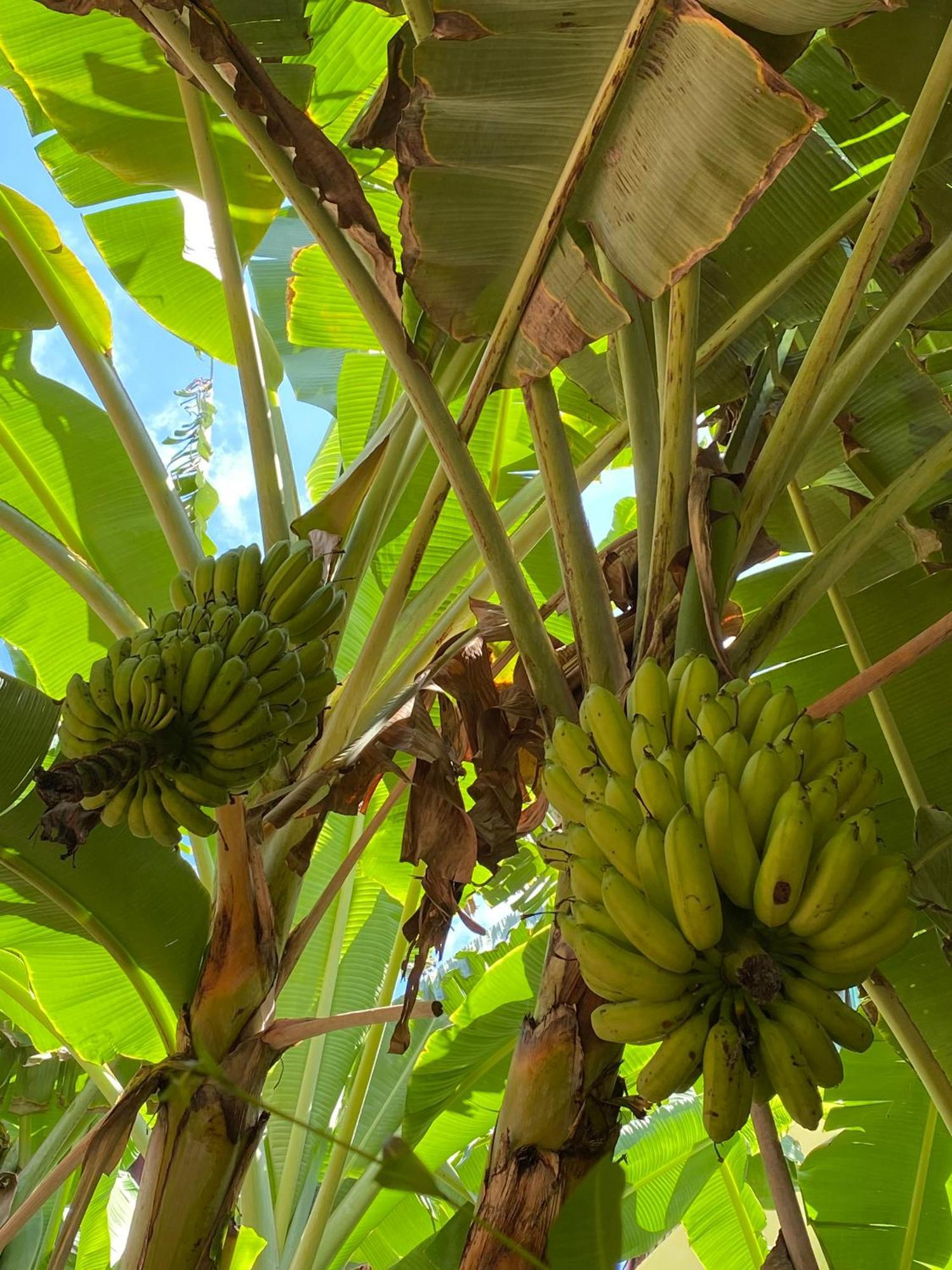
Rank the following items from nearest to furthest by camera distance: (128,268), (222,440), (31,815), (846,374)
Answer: (846,374)
(31,815)
(128,268)
(222,440)

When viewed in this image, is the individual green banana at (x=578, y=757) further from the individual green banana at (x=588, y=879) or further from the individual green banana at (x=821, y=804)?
the individual green banana at (x=821, y=804)

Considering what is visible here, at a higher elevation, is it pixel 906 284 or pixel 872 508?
pixel 906 284

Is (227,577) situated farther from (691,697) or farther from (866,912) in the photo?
(866,912)

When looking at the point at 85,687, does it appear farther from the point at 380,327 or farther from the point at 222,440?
the point at 222,440

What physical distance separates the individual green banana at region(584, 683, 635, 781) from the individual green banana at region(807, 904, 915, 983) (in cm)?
25

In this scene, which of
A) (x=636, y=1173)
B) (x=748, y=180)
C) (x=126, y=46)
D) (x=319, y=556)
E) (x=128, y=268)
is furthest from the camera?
(x=636, y=1173)

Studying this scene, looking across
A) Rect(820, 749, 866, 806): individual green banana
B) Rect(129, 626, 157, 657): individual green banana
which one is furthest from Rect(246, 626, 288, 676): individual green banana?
Rect(820, 749, 866, 806): individual green banana

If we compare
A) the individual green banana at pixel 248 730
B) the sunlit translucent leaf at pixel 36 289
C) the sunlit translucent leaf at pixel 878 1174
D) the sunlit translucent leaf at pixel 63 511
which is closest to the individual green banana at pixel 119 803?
the individual green banana at pixel 248 730

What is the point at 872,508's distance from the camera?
1290 mm

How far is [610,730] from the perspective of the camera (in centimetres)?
105

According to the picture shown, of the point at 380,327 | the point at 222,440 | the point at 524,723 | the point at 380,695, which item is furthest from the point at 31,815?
the point at 222,440

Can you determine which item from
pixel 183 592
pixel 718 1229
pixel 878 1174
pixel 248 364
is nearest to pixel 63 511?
pixel 248 364

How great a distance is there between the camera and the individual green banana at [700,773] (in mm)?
911

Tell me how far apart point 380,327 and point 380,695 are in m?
0.71
